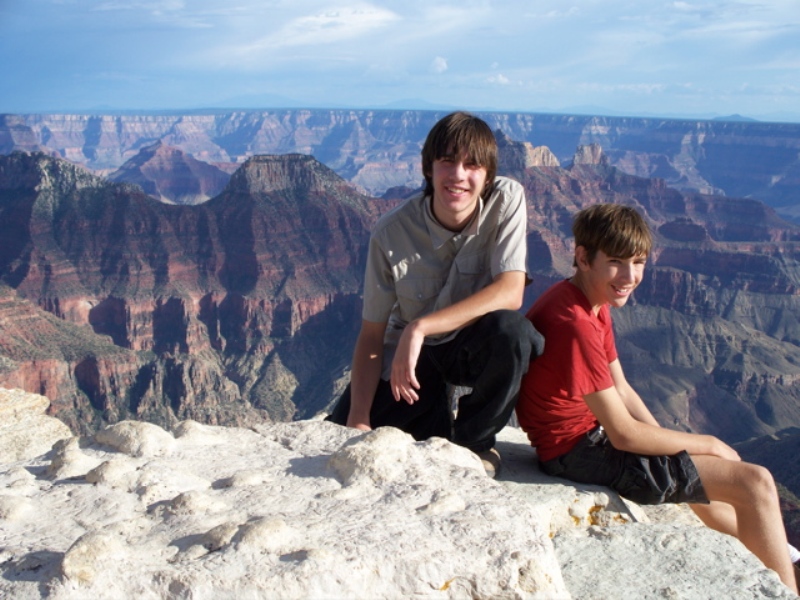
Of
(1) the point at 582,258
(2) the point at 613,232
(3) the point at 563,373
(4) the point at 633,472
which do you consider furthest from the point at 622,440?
(2) the point at 613,232

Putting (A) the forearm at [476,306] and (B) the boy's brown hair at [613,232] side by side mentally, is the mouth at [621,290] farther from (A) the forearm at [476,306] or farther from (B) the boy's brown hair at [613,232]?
(A) the forearm at [476,306]

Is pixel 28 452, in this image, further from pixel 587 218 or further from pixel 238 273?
pixel 238 273

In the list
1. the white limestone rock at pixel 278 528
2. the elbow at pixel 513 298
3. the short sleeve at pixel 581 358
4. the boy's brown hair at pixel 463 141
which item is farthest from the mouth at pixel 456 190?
the white limestone rock at pixel 278 528

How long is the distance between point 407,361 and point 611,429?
134 cm

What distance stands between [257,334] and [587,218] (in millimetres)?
82028

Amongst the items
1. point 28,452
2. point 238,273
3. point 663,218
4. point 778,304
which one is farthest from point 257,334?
point 663,218

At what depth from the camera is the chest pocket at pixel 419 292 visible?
511 cm

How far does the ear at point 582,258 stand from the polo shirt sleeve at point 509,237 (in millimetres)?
349

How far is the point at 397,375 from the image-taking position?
14.8 feet

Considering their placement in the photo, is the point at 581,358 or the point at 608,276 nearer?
the point at 581,358

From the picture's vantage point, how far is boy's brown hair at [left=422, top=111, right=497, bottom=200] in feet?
14.8

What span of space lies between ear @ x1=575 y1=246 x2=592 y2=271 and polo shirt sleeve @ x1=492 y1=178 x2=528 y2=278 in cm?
35

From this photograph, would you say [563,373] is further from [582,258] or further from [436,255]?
[436,255]

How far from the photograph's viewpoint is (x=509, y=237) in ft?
15.8
